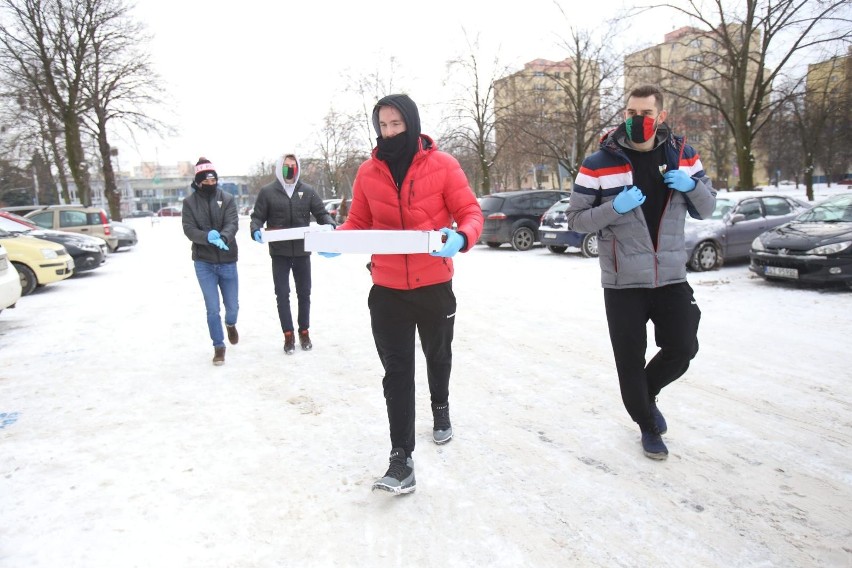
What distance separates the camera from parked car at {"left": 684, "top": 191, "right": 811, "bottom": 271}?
10.4 metres

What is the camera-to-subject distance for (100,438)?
376cm

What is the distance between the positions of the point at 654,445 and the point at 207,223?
14.4 ft

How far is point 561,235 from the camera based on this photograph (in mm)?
13742

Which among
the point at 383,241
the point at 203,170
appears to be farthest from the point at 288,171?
the point at 383,241

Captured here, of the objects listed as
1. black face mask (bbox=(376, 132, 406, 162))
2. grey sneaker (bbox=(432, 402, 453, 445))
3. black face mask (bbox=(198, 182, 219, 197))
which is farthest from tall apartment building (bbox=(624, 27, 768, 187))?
black face mask (bbox=(198, 182, 219, 197))

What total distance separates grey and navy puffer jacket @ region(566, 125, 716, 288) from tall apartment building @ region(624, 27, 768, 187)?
302 centimetres

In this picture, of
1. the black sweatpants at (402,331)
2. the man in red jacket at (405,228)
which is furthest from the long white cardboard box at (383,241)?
the black sweatpants at (402,331)

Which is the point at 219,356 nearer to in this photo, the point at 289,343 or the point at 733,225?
the point at 289,343

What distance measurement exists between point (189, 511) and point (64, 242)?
13051 mm

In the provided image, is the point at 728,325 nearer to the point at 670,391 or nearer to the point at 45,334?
the point at 670,391

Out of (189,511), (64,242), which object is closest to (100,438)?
(189,511)

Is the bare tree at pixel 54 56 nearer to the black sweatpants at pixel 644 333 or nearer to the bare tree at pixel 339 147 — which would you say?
the bare tree at pixel 339 147

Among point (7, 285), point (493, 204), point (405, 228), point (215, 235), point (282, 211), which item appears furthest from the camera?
point (493, 204)

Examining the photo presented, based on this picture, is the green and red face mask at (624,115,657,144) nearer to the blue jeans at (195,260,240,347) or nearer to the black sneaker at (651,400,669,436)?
the black sneaker at (651,400,669,436)
